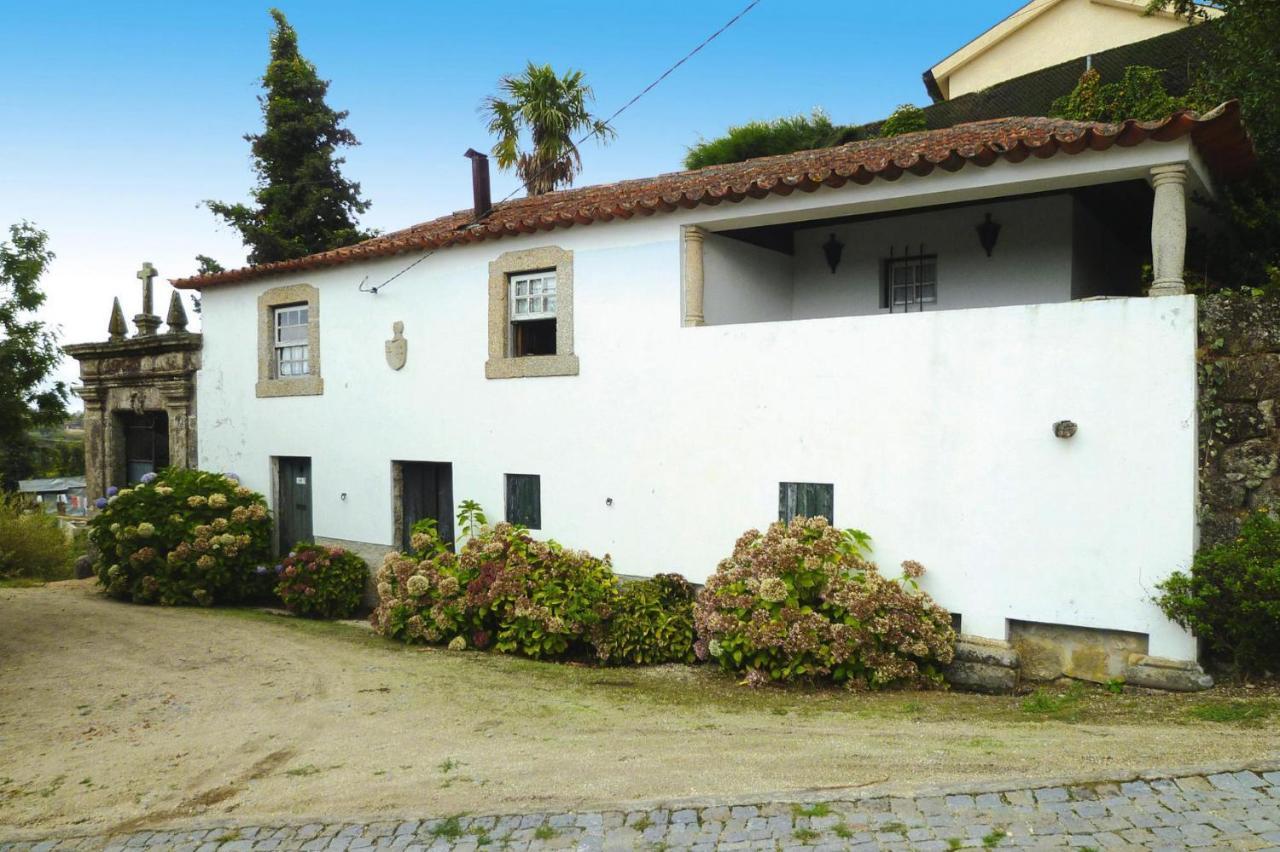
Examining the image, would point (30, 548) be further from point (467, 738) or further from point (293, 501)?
point (467, 738)

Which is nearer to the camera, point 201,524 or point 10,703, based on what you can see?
point 10,703

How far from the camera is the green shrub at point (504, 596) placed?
356 inches

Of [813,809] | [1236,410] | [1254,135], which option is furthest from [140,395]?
[1254,135]

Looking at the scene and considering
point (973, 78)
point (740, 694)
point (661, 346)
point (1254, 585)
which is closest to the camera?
point (1254, 585)

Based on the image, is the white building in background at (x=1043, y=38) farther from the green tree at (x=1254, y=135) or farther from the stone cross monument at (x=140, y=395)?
the stone cross monument at (x=140, y=395)

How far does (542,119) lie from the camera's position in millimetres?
21047

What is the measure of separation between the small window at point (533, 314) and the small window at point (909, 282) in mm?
3846

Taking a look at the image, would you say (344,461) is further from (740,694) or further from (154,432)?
(740,694)

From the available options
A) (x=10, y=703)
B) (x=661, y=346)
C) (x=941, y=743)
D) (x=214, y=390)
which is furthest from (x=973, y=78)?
(x=10, y=703)

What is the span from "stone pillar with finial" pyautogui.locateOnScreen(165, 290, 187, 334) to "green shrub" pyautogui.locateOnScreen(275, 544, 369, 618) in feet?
17.6

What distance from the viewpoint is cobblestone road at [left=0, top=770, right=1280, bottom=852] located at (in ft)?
13.7

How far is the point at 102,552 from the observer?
13.1 m

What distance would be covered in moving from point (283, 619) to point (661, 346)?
20.9ft

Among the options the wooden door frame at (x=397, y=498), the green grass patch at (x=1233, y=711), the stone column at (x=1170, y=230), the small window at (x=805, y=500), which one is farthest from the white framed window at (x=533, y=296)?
the green grass patch at (x=1233, y=711)
